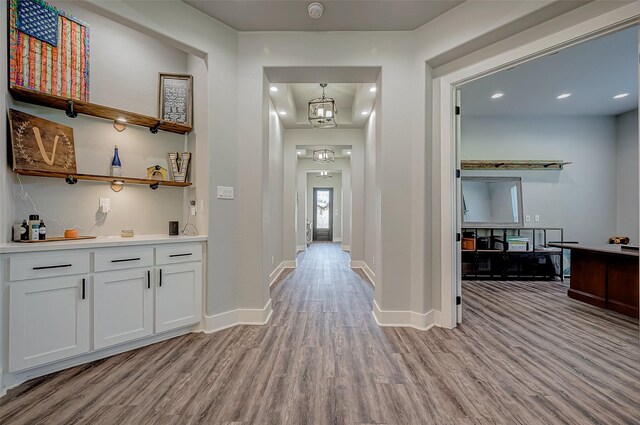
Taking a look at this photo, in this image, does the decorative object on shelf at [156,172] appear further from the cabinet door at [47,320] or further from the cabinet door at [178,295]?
the cabinet door at [47,320]

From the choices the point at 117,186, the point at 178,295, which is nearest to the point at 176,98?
the point at 117,186

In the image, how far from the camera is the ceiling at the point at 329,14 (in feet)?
7.64

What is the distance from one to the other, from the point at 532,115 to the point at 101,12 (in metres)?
6.58

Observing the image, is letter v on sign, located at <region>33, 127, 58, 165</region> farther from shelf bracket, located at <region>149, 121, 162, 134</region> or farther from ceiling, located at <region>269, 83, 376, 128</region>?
ceiling, located at <region>269, 83, 376, 128</region>

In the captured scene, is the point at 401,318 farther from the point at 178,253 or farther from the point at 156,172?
the point at 156,172

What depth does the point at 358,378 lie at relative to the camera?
5.95 feet

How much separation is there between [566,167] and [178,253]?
682 cm

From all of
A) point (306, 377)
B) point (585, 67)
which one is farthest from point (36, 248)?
point (585, 67)

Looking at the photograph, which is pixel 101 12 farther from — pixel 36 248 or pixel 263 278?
pixel 263 278

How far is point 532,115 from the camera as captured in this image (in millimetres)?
4902

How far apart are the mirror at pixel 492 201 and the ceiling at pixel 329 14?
3345 millimetres

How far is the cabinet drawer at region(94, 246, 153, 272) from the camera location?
198 cm

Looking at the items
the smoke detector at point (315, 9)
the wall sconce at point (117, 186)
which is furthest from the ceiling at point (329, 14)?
the wall sconce at point (117, 186)

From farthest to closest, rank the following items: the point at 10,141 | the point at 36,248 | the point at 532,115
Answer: the point at 532,115, the point at 10,141, the point at 36,248
